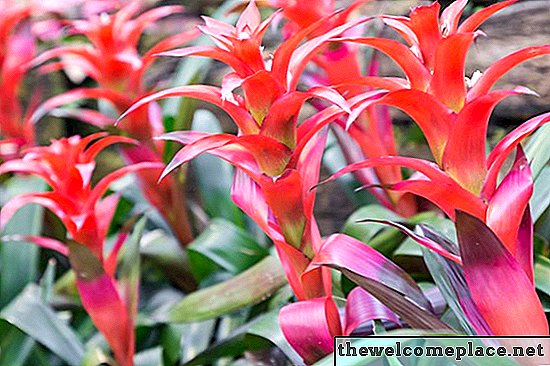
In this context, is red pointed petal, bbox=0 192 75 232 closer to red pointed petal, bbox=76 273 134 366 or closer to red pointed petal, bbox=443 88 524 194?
red pointed petal, bbox=76 273 134 366

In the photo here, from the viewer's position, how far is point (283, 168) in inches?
29.0

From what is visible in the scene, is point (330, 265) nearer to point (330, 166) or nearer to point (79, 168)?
point (79, 168)

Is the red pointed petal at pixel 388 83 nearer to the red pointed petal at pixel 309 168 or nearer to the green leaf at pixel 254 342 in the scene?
the red pointed petal at pixel 309 168

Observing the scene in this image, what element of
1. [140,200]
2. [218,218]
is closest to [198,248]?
[218,218]

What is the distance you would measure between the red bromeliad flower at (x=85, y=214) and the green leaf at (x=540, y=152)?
1.66 feet

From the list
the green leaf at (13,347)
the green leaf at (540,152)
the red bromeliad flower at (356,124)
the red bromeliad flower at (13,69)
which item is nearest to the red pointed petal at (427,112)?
the green leaf at (540,152)

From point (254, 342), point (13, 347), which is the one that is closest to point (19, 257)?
point (13, 347)

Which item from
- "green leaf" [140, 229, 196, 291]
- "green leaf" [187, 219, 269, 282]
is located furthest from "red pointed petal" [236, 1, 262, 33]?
"green leaf" [140, 229, 196, 291]

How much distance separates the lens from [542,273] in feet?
2.69

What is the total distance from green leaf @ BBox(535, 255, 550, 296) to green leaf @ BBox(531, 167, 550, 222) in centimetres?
5

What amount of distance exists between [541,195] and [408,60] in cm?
30

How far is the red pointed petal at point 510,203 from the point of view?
0.65 metres

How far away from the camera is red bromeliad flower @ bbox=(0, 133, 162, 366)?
3.09 feet

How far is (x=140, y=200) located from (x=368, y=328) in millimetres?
705
